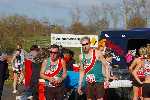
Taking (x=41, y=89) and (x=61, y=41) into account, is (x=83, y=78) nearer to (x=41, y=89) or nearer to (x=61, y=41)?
(x=41, y=89)

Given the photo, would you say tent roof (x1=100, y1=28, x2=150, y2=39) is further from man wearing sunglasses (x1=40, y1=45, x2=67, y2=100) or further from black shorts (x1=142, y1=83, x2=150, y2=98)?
man wearing sunglasses (x1=40, y1=45, x2=67, y2=100)

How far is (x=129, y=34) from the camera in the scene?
17.2 meters

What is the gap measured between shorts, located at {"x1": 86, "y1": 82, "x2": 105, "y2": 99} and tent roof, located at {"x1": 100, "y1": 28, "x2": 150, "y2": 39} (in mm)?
7123

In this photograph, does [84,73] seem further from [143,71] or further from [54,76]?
[143,71]

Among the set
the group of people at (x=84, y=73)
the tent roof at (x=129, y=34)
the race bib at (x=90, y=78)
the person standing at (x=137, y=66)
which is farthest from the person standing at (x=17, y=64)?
the race bib at (x=90, y=78)

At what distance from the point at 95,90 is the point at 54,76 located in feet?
2.83

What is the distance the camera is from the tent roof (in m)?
16.8

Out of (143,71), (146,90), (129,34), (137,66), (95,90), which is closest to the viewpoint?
(146,90)

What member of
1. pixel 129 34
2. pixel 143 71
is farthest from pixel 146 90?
pixel 129 34

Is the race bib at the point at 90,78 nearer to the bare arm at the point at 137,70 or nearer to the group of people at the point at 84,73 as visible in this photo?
the group of people at the point at 84,73

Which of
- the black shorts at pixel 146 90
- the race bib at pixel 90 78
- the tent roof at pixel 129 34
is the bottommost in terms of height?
the black shorts at pixel 146 90

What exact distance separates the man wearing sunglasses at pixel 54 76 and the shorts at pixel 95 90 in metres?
0.54

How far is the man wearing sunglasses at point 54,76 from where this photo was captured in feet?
32.5

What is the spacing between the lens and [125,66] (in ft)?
56.3
